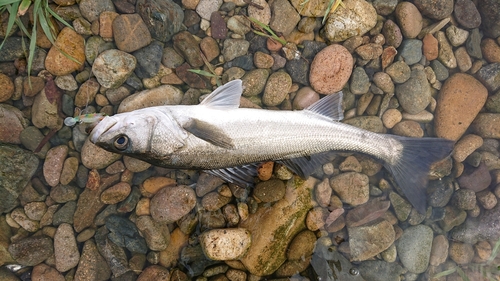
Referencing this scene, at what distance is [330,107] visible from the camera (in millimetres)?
3838

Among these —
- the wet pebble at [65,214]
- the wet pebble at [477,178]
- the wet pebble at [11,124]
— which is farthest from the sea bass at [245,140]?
the wet pebble at [11,124]

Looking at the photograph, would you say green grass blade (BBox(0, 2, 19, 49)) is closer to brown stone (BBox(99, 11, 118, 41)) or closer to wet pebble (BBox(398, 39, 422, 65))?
brown stone (BBox(99, 11, 118, 41))

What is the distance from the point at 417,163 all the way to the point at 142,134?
3345 millimetres

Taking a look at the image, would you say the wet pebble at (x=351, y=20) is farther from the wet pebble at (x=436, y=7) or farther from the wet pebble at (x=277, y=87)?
the wet pebble at (x=277, y=87)

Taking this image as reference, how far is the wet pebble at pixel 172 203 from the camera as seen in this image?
3.97m

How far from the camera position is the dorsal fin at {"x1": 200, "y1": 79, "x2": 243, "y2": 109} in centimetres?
353

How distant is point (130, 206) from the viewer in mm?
4113

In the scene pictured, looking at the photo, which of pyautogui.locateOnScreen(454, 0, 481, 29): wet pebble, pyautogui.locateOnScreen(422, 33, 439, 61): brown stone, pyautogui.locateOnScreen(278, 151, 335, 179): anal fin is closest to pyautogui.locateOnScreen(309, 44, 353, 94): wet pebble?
pyautogui.locateOnScreen(278, 151, 335, 179): anal fin

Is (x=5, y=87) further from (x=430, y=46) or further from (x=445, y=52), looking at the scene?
(x=445, y=52)

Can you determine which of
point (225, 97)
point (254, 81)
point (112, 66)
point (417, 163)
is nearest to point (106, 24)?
point (112, 66)

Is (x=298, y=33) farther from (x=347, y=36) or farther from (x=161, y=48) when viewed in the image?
(x=161, y=48)

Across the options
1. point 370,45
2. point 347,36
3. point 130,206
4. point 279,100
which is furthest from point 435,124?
point 130,206

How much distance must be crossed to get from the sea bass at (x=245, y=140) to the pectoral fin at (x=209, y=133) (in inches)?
0.4

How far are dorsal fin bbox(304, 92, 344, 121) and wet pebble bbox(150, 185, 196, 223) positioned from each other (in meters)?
1.99
